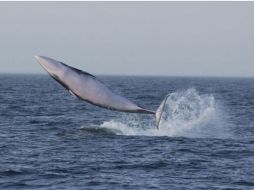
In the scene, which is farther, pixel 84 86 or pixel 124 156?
pixel 124 156

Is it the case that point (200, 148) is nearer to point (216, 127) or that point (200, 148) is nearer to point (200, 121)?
point (216, 127)

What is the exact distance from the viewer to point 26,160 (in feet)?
102

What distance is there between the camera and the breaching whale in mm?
27953

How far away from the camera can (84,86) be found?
1126 inches

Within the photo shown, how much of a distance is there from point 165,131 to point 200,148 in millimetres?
8274

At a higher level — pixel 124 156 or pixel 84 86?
pixel 84 86

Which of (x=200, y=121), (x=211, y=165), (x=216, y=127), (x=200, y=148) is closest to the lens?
(x=211, y=165)

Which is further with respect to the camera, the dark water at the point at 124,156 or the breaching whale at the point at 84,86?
the breaching whale at the point at 84,86

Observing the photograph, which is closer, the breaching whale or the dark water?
the dark water

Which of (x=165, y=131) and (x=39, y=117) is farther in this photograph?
(x=39, y=117)

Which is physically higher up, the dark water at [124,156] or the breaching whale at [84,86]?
the breaching whale at [84,86]

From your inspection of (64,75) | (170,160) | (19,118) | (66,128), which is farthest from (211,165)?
(19,118)

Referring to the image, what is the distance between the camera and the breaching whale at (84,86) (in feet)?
91.7

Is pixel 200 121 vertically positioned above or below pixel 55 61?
below
